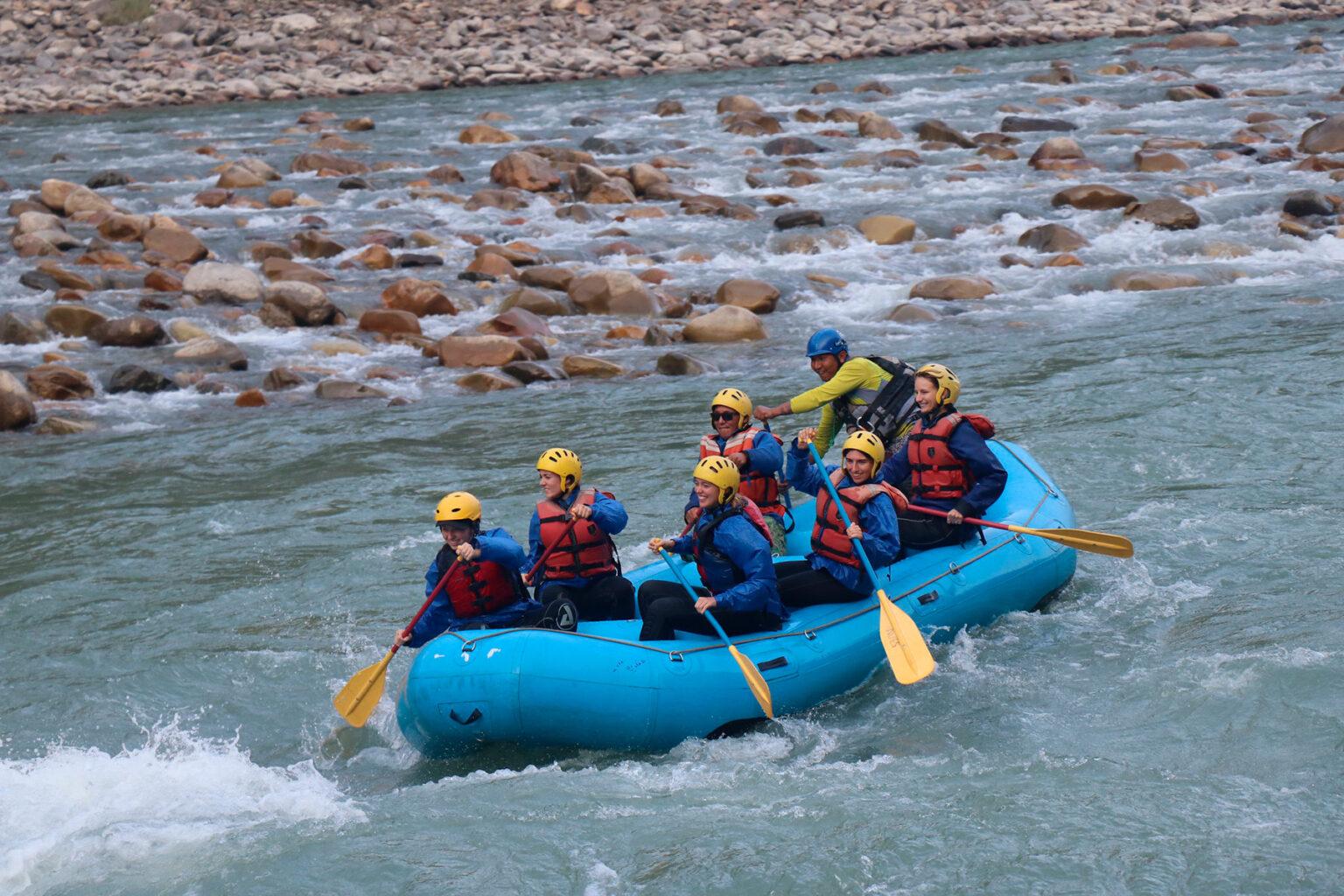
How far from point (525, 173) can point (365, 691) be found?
1268 cm

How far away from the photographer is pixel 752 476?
23.2 feet

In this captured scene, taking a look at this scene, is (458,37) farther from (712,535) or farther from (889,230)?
(712,535)

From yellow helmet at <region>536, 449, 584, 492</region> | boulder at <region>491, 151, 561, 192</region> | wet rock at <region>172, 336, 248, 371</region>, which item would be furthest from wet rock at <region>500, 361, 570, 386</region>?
boulder at <region>491, 151, 561, 192</region>

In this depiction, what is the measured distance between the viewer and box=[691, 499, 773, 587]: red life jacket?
617 centimetres

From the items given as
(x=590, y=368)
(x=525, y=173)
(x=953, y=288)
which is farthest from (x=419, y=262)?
(x=953, y=288)

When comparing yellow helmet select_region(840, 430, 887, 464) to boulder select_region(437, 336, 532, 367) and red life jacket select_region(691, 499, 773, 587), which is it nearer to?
red life jacket select_region(691, 499, 773, 587)

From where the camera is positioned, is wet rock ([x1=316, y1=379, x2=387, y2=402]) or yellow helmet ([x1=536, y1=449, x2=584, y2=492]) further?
wet rock ([x1=316, y1=379, x2=387, y2=402])

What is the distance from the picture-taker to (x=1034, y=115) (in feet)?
68.0

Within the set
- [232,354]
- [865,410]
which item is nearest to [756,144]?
[232,354]

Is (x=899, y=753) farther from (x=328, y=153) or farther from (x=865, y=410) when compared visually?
(x=328, y=153)

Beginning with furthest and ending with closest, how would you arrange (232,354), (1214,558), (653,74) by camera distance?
(653,74), (232,354), (1214,558)

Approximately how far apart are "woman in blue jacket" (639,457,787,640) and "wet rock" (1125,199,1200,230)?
10.2 meters

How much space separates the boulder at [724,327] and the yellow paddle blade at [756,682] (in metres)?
6.95

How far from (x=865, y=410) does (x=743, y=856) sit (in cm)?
308
